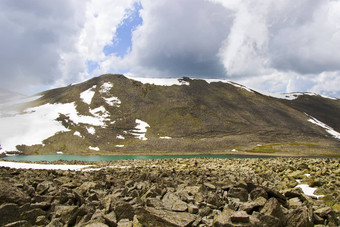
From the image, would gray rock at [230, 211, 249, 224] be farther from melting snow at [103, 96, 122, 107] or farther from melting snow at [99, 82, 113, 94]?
melting snow at [99, 82, 113, 94]

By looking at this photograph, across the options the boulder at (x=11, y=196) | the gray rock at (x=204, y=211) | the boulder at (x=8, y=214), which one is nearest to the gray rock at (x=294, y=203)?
the gray rock at (x=204, y=211)

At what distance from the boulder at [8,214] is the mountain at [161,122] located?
102 metres

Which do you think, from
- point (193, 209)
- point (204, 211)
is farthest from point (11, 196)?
point (204, 211)

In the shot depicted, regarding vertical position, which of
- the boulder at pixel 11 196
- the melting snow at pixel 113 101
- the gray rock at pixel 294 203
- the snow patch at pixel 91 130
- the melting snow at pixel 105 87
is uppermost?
the melting snow at pixel 105 87

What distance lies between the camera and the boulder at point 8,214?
7.83 meters

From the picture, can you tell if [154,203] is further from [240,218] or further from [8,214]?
[8,214]

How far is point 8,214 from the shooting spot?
26.1ft

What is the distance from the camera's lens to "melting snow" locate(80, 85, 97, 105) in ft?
497

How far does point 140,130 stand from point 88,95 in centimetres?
5216

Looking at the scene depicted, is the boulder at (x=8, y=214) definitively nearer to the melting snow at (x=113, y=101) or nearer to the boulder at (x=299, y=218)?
the boulder at (x=299, y=218)

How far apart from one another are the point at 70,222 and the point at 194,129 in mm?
126778

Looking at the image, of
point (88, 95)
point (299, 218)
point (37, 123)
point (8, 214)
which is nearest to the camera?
point (8, 214)

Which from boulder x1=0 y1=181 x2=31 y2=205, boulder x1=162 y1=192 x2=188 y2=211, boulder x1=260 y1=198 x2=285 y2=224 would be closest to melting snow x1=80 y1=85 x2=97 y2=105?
boulder x1=0 y1=181 x2=31 y2=205

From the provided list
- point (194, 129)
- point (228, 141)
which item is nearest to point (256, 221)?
point (228, 141)
